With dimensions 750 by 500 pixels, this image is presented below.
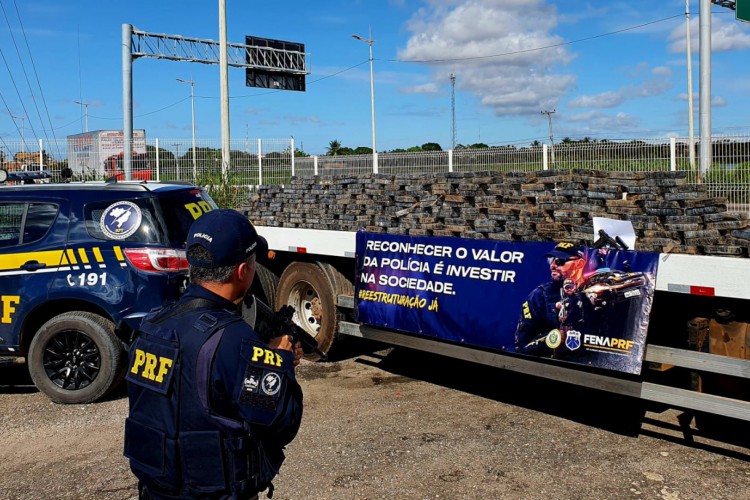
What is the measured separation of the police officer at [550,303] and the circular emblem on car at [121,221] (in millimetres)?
3546

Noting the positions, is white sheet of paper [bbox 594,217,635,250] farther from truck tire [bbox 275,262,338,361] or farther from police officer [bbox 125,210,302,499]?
police officer [bbox 125,210,302,499]

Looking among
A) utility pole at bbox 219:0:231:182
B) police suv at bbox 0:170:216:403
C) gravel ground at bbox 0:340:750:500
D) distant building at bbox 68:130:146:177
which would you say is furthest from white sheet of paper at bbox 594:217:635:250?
distant building at bbox 68:130:146:177

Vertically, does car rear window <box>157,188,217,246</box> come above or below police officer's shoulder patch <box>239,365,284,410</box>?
above

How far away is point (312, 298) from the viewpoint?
8.01m

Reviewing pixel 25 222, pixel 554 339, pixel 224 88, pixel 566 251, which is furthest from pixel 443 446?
pixel 224 88

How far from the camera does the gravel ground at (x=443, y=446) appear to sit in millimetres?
4609

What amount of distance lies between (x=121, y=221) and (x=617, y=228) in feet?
14.2

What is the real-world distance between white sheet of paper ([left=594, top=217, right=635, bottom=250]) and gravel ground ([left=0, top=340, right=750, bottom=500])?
1530 mm

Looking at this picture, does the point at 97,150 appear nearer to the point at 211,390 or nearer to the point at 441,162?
the point at 441,162

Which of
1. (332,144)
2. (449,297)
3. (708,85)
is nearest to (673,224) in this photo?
(449,297)

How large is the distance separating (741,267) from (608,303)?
88cm

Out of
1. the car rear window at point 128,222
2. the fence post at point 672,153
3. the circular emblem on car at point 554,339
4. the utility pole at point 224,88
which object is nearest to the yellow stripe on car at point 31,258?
the car rear window at point 128,222

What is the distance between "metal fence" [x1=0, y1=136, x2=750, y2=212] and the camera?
1364cm

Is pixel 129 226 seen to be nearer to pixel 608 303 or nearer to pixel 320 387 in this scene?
pixel 320 387
